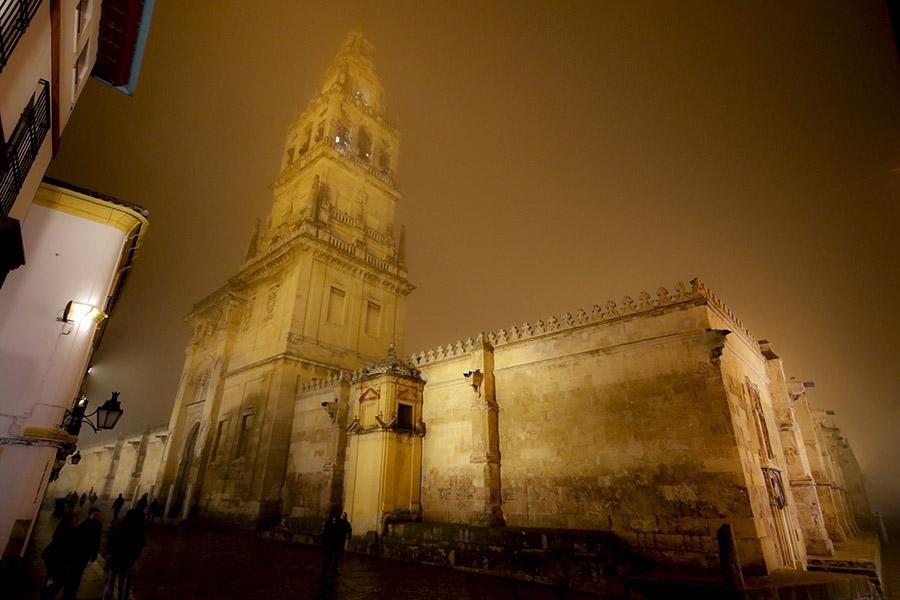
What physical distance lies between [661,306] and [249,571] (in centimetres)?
1316

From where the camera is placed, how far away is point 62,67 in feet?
24.4

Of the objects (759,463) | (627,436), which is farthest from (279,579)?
(759,463)

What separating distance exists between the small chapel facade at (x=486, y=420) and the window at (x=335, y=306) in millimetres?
124

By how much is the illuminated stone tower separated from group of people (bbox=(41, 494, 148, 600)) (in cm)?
1350

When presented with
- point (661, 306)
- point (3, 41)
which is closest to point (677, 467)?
point (661, 306)

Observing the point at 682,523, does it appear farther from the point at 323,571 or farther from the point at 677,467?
the point at 323,571

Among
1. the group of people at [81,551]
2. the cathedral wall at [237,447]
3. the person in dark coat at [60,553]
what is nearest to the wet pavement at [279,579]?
the group of people at [81,551]

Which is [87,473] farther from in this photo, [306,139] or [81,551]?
[81,551]

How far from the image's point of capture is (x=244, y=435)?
22.3 metres

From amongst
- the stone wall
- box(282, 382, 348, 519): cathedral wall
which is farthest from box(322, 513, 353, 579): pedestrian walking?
the stone wall

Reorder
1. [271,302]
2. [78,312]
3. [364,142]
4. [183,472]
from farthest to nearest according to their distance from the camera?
[364,142] < [271,302] < [183,472] < [78,312]

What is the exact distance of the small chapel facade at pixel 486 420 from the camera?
11.4m

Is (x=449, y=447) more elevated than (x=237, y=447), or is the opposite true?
(x=237, y=447)

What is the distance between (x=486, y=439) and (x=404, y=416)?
359 cm
